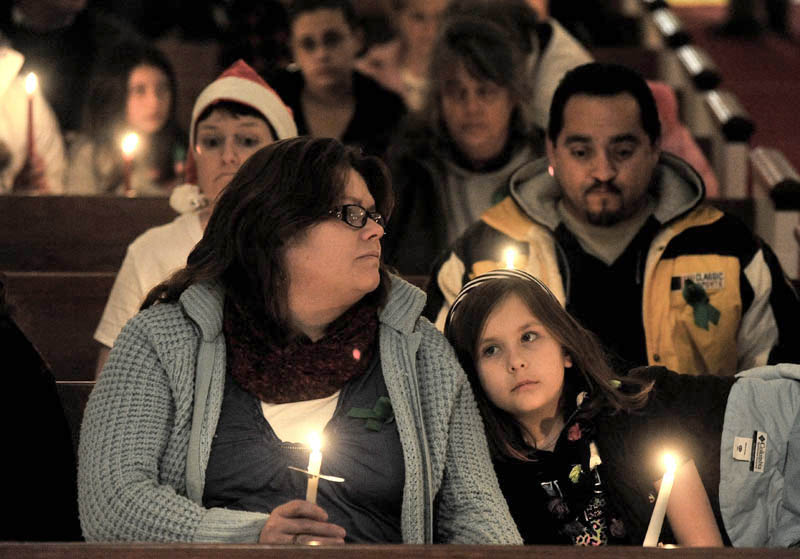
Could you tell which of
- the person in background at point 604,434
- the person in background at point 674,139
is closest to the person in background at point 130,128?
the person in background at point 674,139

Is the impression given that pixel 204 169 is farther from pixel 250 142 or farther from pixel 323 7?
pixel 323 7

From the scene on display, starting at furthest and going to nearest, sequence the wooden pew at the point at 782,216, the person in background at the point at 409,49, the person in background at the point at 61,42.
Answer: the person in background at the point at 409,49 → the person in background at the point at 61,42 → the wooden pew at the point at 782,216

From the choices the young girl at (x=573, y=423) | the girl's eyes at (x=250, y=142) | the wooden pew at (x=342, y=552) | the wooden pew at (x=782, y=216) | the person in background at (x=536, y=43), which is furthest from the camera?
the person in background at (x=536, y=43)

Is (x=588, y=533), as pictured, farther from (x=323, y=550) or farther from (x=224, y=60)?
(x=224, y=60)

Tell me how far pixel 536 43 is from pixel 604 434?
2.36 metres

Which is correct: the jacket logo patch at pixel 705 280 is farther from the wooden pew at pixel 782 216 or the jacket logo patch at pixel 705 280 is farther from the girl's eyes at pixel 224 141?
the girl's eyes at pixel 224 141

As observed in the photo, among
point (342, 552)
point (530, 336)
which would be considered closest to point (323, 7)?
point (530, 336)

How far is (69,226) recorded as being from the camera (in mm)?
4203

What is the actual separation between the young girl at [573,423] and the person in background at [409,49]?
271 cm

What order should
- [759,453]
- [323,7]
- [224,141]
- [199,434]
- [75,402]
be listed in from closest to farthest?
1. [199,434]
2. [759,453]
3. [75,402]
4. [224,141]
5. [323,7]

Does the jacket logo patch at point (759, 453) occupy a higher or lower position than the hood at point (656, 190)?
lower

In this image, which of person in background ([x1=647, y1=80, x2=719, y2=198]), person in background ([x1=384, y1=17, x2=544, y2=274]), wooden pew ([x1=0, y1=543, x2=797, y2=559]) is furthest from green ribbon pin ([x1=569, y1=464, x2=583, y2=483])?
person in background ([x1=647, y1=80, x2=719, y2=198])

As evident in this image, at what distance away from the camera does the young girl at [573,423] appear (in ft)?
8.61

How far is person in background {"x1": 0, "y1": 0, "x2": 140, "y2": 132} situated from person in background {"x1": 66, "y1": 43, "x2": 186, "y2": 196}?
0.35m
